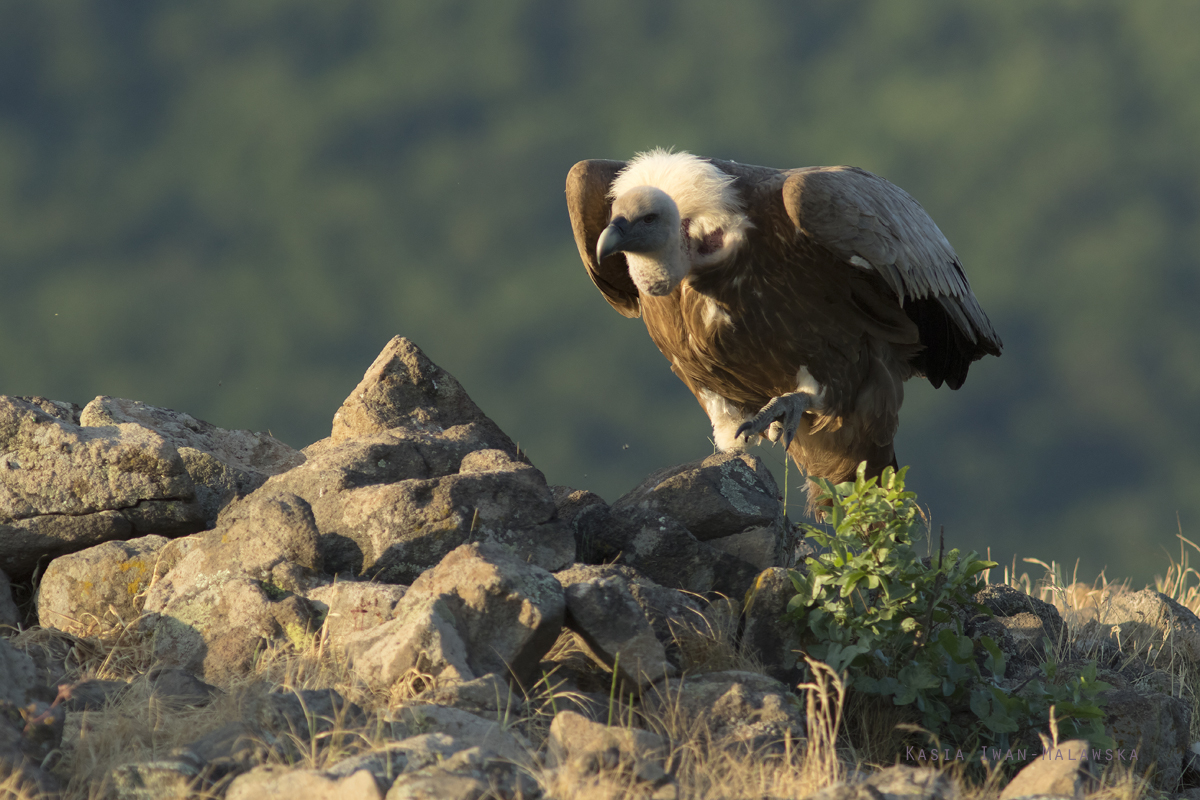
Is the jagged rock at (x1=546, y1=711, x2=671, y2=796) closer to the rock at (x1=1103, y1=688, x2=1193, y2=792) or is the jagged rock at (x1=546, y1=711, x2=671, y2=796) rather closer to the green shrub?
the green shrub

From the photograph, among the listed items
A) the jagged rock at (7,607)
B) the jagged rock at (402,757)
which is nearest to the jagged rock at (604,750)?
the jagged rock at (402,757)

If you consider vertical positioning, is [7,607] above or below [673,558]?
below

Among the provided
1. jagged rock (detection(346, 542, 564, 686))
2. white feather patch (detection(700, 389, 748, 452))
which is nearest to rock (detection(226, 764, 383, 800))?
jagged rock (detection(346, 542, 564, 686))

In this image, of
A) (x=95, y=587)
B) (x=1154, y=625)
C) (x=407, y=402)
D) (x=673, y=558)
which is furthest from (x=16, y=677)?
(x=1154, y=625)

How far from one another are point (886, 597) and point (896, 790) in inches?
47.5

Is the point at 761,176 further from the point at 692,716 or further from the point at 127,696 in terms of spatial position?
the point at 127,696

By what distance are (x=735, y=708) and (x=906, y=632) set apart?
3.21ft

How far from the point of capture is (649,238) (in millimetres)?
6379

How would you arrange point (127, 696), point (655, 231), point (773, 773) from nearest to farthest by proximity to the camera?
point (773, 773), point (127, 696), point (655, 231)

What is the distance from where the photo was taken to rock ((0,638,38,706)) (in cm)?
355

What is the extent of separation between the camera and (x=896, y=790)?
3.43m

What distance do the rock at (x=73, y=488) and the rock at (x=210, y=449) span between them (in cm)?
33

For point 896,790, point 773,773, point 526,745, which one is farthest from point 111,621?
point 896,790

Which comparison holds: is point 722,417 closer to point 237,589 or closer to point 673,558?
point 673,558
